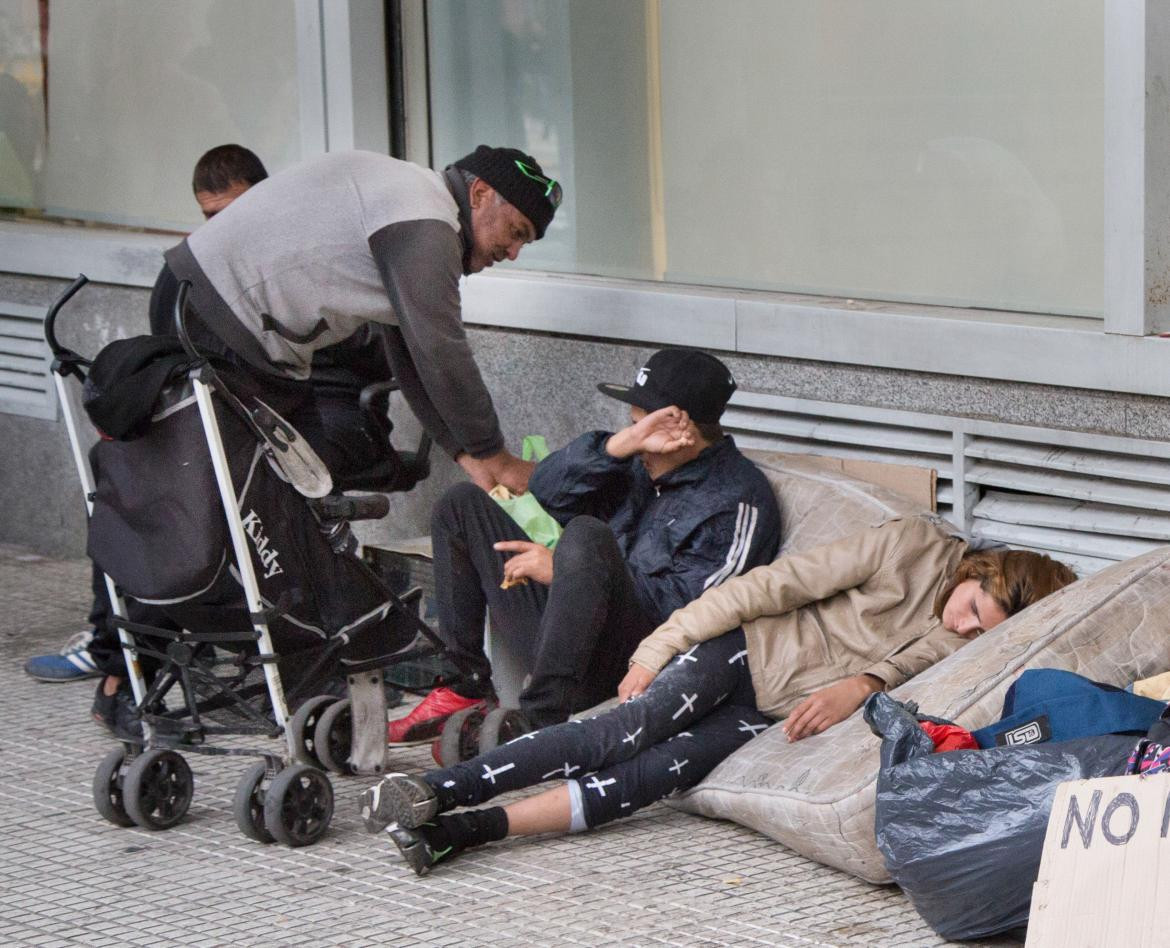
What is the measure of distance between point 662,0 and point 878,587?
245cm

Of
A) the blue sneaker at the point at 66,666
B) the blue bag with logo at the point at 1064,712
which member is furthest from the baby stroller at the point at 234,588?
the blue bag with logo at the point at 1064,712

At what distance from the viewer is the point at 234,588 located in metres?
4.67

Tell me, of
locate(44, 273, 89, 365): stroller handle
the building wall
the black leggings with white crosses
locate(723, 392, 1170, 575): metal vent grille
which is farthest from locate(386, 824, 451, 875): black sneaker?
the building wall

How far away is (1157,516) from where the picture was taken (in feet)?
15.8

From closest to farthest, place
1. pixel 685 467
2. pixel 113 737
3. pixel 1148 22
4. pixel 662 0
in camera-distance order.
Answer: pixel 1148 22 < pixel 685 467 < pixel 113 737 < pixel 662 0

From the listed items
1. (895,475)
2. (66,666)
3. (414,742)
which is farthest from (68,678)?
(895,475)

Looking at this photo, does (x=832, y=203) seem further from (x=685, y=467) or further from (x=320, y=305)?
(x=320, y=305)

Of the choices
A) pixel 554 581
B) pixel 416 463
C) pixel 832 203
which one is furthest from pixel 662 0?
pixel 554 581

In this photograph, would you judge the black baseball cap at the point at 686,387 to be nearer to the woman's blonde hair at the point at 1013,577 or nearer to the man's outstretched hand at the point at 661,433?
the man's outstretched hand at the point at 661,433

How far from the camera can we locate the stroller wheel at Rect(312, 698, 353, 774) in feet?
15.9

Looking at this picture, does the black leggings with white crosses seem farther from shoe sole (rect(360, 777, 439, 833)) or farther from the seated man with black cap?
the seated man with black cap

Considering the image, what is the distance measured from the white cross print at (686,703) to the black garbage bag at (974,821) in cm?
78

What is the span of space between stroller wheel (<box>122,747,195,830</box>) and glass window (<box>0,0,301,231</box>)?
3503 millimetres

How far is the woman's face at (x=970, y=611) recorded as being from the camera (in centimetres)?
460
